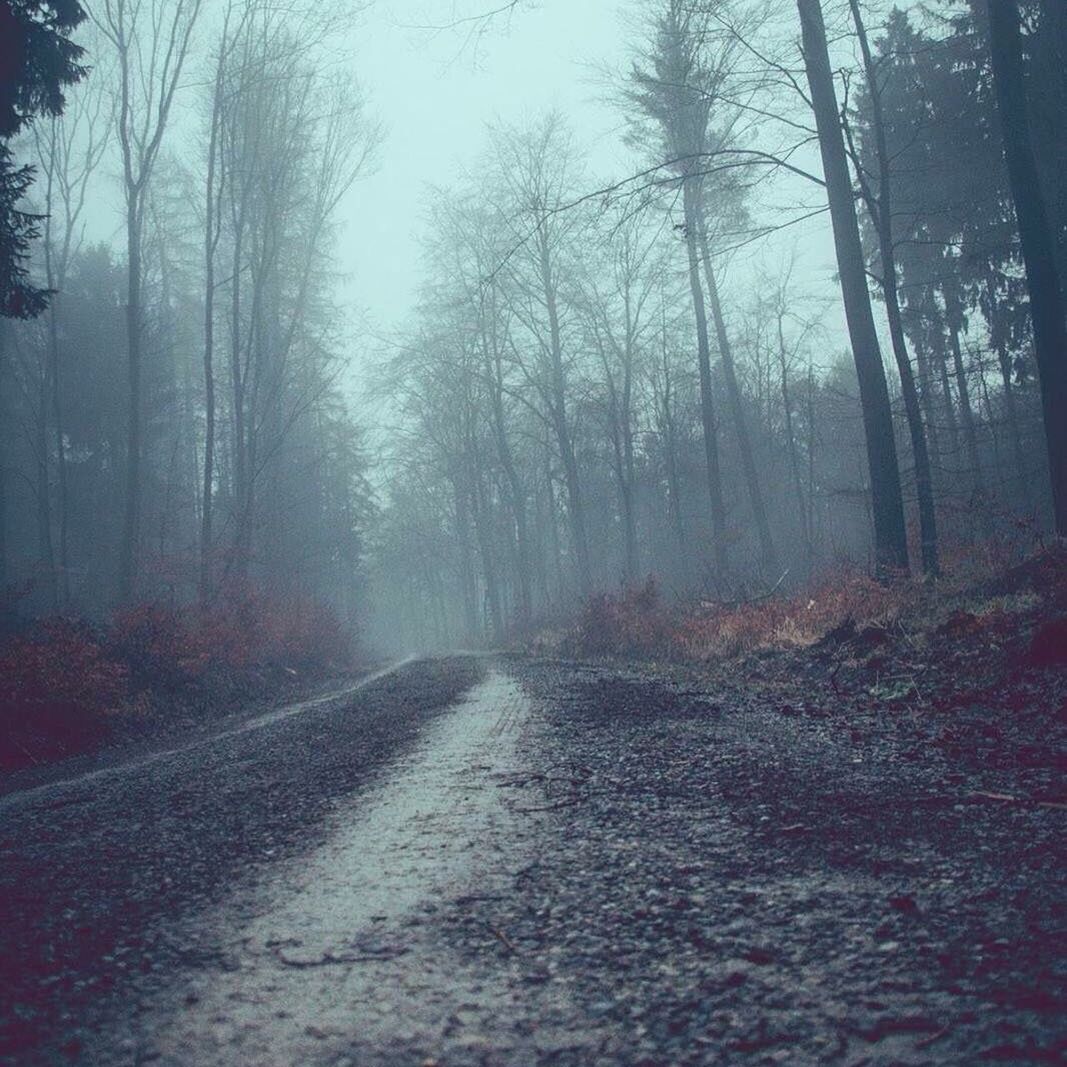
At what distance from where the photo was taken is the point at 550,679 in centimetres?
972

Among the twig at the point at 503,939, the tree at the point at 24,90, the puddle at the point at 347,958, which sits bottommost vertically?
the twig at the point at 503,939

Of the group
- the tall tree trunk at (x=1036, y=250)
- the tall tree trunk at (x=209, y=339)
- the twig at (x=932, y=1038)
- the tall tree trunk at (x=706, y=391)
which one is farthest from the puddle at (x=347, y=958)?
the tall tree trunk at (x=706, y=391)

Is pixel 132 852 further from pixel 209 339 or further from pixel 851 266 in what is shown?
pixel 209 339

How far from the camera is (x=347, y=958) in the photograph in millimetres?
1857

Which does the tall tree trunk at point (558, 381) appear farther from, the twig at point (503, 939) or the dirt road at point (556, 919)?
the twig at point (503, 939)

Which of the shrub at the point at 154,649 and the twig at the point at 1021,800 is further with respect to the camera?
the shrub at the point at 154,649

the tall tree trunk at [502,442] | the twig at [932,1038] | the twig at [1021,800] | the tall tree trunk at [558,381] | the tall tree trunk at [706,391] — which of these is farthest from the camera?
the tall tree trunk at [502,442]

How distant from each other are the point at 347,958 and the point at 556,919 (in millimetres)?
489

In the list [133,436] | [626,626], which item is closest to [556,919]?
[626,626]

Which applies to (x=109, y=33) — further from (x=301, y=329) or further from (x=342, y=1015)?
(x=342, y=1015)

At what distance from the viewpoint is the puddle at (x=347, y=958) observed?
4.94 feet

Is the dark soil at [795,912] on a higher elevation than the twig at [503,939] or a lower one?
lower

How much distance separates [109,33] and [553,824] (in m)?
21.3

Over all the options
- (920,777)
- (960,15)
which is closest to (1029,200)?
(920,777)
